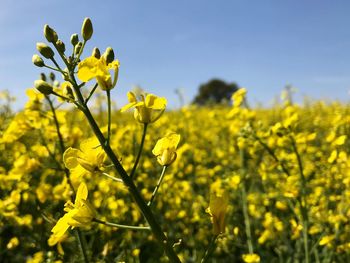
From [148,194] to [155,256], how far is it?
659 mm

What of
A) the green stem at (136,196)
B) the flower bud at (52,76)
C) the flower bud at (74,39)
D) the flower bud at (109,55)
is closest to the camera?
the green stem at (136,196)

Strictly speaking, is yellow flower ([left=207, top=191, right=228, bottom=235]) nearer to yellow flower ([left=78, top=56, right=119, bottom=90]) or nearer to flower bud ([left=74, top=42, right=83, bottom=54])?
yellow flower ([left=78, top=56, right=119, bottom=90])

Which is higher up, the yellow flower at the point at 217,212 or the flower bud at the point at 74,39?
the flower bud at the point at 74,39

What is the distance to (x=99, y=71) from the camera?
4.48ft

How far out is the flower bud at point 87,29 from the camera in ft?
4.93

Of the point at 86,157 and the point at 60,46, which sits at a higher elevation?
the point at 60,46

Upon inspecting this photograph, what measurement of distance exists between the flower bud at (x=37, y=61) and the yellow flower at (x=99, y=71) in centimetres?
23

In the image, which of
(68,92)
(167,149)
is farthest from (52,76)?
(167,149)

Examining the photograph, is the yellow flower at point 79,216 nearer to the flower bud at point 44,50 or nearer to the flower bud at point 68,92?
the flower bud at point 68,92

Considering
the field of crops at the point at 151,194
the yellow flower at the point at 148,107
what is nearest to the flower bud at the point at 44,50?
the field of crops at the point at 151,194

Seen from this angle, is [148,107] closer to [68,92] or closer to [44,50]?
[68,92]

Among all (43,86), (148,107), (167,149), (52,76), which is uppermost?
(52,76)

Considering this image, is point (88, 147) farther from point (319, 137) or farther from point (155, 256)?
point (319, 137)

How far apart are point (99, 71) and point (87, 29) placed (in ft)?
0.72
